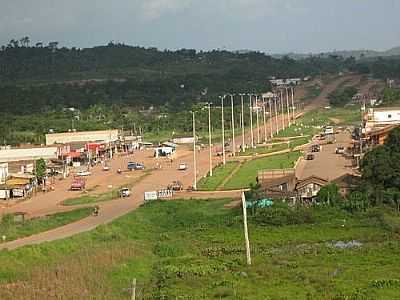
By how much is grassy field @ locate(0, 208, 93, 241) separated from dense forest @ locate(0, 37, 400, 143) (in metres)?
37.6

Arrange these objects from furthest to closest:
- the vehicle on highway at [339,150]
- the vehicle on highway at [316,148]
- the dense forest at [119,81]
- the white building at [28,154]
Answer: the dense forest at [119,81] < the white building at [28,154] < the vehicle on highway at [316,148] < the vehicle on highway at [339,150]

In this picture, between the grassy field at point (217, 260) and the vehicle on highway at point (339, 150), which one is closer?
the grassy field at point (217, 260)

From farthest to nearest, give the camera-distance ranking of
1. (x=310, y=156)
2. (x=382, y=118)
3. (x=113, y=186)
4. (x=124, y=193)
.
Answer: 1. (x=382, y=118)
2. (x=310, y=156)
3. (x=113, y=186)
4. (x=124, y=193)

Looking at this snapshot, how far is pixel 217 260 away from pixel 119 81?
316ft

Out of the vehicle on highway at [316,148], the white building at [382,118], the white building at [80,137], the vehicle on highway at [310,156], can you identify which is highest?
the white building at [382,118]

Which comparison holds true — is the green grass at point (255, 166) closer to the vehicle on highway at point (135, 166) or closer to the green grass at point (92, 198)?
the green grass at point (92, 198)

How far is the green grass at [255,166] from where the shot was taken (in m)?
40.2

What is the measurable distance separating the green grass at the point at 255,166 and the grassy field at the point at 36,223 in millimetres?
9056

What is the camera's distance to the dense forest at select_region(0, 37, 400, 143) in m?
84.6

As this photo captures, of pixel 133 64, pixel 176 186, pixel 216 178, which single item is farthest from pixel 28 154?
pixel 133 64

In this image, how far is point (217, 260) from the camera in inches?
859

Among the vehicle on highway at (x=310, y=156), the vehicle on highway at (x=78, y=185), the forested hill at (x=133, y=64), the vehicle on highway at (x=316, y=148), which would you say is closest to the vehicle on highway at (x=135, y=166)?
the vehicle on highway at (x=78, y=185)

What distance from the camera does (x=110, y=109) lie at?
299 feet

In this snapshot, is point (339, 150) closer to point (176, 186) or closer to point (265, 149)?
point (265, 149)
